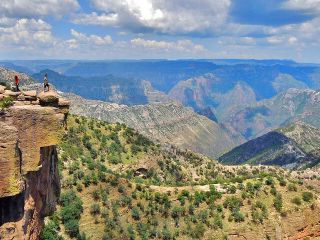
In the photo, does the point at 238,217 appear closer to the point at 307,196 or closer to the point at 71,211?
the point at 307,196

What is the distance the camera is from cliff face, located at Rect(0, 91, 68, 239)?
104 ft

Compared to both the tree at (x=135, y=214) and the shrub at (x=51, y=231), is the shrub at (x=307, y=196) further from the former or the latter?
the shrub at (x=51, y=231)

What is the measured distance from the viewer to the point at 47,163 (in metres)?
39.3

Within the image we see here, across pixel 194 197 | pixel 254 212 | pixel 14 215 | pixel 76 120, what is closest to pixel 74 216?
pixel 194 197

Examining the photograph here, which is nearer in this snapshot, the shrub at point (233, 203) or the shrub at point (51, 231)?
the shrub at point (51, 231)

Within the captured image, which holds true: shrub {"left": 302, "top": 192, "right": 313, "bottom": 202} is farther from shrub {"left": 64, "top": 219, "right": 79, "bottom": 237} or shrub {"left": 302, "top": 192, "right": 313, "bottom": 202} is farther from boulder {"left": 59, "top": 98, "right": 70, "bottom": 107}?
boulder {"left": 59, "top": 98, "right": 70, "bottom": 107}

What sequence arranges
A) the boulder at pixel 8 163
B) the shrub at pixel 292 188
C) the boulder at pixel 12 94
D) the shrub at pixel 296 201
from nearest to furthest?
the boulder at pixel 8 163
the boulder at pixel 12 94
the shrub at pixel 296 201
the shrub at pixel 292 188

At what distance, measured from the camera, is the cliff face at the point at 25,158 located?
31.6 meters

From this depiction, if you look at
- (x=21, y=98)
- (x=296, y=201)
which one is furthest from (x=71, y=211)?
(x=21, y=98)

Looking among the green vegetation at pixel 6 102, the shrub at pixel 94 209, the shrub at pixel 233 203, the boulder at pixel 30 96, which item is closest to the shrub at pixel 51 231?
the shrub at pixel 94 209

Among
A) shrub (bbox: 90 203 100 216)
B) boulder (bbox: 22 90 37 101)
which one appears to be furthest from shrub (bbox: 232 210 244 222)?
boulder (bbox: 22 90 37 101)

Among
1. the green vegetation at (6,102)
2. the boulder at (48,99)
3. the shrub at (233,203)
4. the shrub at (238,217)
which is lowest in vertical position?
the shrub at (238,217)

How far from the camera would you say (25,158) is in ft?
111

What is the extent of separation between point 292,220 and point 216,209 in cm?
1498
